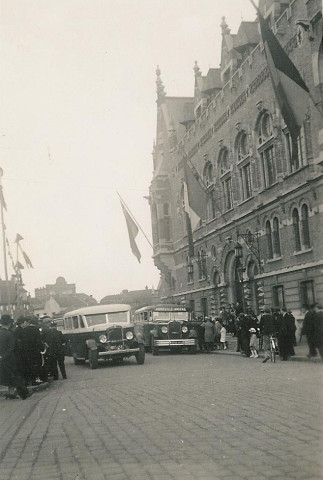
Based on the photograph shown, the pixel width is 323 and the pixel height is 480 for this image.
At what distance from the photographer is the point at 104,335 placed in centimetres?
2075

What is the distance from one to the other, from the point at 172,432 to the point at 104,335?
13.7 metres

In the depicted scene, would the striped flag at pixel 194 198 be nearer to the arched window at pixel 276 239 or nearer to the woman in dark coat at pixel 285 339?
the arched window at pixel 276 239

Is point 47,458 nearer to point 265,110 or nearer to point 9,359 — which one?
point 9,359

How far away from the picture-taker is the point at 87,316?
2188 centimetres

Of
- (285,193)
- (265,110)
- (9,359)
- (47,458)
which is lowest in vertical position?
(47,458)

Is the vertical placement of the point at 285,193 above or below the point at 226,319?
above

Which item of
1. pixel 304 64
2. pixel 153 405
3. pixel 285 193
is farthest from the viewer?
pixel 285 193

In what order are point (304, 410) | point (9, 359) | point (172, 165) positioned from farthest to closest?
point (172, 165)
point (9, 359)
point (304, 410)

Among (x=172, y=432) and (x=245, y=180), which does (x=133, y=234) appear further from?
(x=172, y=432)

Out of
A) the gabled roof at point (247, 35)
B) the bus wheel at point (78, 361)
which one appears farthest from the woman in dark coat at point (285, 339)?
the gabled roof at point (247, 35)

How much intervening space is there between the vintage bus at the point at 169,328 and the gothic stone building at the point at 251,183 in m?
4.64

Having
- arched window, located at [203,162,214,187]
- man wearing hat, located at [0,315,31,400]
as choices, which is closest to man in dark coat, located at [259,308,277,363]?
man wearing hat, located at [0,315,31,400]

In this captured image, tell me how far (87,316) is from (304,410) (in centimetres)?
1446

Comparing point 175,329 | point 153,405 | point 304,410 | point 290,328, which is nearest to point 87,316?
point 175,329
